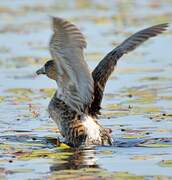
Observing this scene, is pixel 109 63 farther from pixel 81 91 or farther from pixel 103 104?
pixel 103 104

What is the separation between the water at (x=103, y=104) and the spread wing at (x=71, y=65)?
0.58 m

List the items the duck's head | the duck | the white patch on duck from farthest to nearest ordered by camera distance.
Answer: the duck's head < the white patch on duck < the duck

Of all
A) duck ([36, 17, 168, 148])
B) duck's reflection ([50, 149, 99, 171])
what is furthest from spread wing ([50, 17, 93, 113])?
duck's reflection ([50, 149, 99, 171])

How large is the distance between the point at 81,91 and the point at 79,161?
2.85 feet

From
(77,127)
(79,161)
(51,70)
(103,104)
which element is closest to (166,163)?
(79,161)

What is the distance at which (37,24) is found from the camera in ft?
70.7

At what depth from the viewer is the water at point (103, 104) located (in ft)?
28.1

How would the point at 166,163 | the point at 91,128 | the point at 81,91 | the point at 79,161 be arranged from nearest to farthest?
the point at 166,163, the point at 79,161, the point at 81,91, the point at 91,128

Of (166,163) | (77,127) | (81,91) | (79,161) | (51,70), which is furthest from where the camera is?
(51,70)

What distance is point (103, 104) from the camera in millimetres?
12414

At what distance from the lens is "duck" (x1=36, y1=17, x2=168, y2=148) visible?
29.5ft

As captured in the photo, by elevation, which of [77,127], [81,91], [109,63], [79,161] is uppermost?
[109,63]

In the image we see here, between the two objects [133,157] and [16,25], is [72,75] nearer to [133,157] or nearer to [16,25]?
[133,157]

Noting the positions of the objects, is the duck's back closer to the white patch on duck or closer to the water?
the white patch on duck
